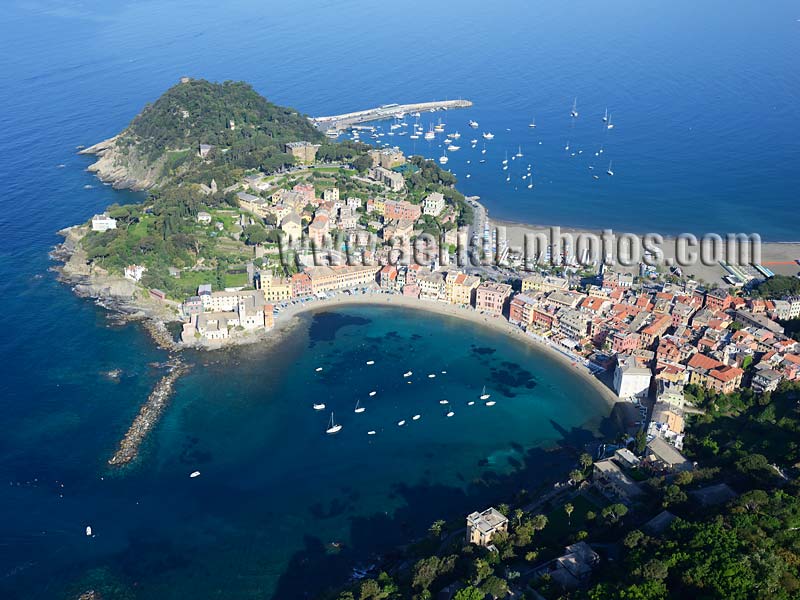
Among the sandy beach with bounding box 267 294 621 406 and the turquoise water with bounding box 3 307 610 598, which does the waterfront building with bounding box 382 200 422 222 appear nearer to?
the sandy beach with bounding box 267 294 621 406

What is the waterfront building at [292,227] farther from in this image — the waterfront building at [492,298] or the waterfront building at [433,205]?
the waterfront building at [492,298]

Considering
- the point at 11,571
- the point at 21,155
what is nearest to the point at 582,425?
the point at 11,571

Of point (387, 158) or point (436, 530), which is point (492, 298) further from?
point (387, 158)

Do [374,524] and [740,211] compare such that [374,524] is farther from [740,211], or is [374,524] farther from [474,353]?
[740,211]

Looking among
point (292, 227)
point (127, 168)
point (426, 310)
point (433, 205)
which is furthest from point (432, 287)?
point (127, 168)

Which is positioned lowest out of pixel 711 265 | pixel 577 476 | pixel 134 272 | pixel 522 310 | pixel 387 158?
pixel 711 265
